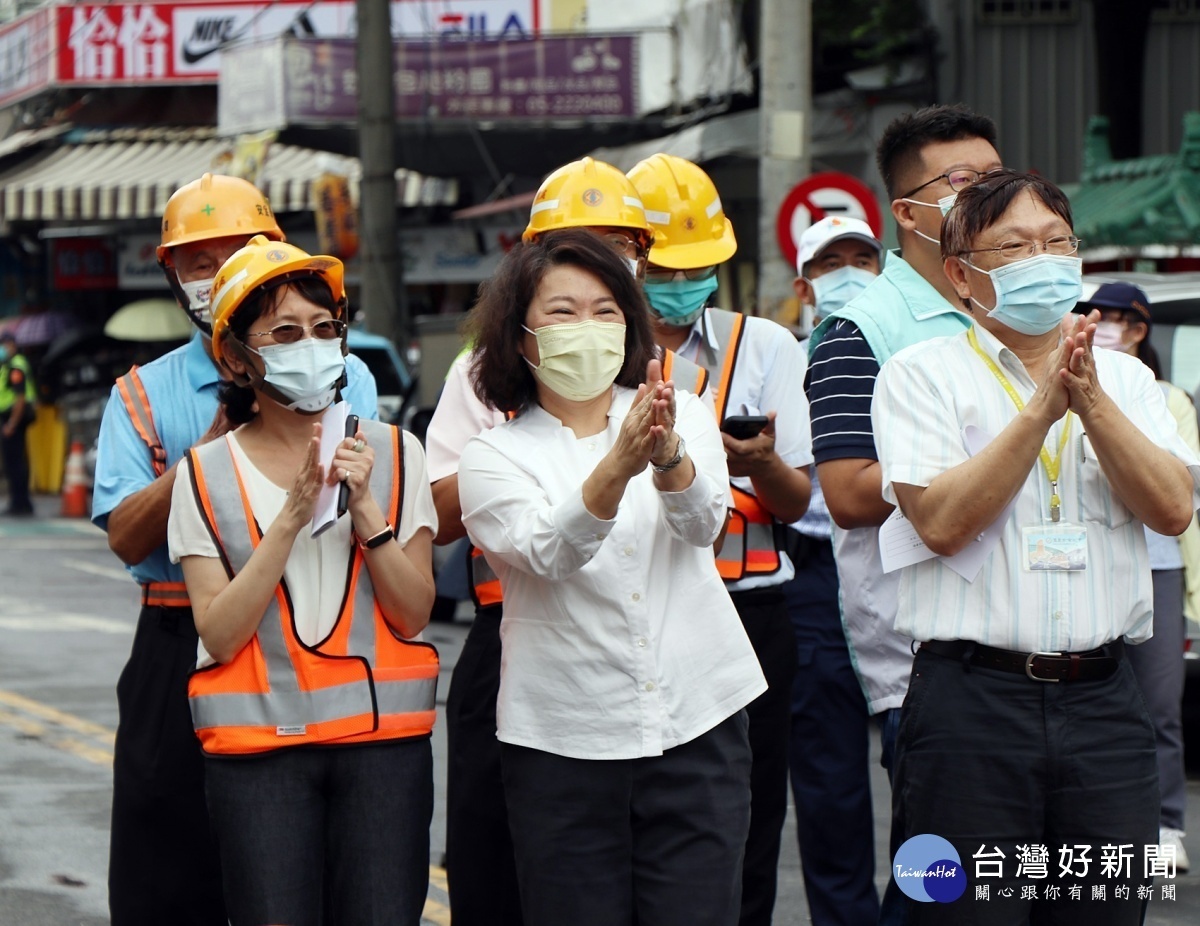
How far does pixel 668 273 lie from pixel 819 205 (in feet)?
22.2

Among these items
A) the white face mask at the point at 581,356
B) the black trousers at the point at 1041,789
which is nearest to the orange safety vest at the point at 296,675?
the white face mask at the point at 581,356

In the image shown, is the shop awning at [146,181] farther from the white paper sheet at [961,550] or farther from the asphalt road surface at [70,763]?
the white paper sheet at [961,550]

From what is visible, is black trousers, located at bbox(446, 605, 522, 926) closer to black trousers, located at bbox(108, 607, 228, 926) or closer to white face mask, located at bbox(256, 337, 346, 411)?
black trousers, located at bbox(108, 607, 228, 926)

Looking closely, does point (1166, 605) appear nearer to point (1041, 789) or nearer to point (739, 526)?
point (739, 526)

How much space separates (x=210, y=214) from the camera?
15.0 feet

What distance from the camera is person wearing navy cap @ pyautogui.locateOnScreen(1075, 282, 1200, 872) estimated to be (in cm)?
675

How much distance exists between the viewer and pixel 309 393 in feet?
12.9

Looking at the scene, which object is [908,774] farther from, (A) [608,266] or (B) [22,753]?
(B) [22,753]

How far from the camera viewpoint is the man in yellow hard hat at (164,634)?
441 cm

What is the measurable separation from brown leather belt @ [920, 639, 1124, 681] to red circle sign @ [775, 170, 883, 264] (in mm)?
7723

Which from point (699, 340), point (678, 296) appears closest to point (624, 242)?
point (678, 296)

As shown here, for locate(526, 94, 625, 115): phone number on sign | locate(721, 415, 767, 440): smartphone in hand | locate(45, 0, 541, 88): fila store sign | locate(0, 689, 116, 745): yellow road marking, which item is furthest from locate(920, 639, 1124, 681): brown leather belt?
locate(45, 0, 541, 88): fila store sign

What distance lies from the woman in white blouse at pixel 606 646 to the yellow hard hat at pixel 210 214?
975 millimetres

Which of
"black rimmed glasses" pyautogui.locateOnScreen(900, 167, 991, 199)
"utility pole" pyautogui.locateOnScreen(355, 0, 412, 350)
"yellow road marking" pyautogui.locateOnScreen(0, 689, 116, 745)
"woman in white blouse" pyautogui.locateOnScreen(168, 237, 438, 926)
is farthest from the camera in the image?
"utility pole" pyautogui.locateOnScreen(355, 0, 412, 350)
